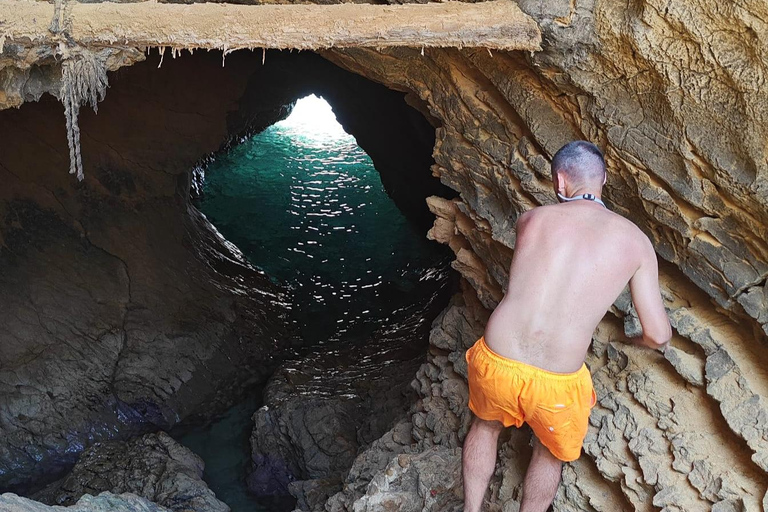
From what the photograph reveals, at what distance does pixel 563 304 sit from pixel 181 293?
452 cm

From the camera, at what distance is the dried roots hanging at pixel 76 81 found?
2.68 meters

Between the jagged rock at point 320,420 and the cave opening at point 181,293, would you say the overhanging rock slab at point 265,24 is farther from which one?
the jagged rock at point 320,420

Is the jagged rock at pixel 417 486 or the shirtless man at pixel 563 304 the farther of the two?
the jagged rock at pixel 417 486

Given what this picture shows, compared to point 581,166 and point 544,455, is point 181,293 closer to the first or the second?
point 544,455

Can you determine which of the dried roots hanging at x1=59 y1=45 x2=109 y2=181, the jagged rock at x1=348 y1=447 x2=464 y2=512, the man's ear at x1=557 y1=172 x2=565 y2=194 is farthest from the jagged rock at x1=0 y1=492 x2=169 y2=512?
the man's ear at x1=557 y1=172 x2=565 y2=194

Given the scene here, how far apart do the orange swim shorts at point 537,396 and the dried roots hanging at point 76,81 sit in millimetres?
1617

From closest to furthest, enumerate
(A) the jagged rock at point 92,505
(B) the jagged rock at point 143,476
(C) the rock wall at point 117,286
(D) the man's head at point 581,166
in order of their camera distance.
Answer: (D) the man's head at point 581,166 → (A) the jagged rock at point 92,505 → (B) the jagged rock at point 143,476 → (C) the rock wall at point 117,286

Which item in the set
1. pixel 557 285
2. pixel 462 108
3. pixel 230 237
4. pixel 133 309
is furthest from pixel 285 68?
pixel 557 285

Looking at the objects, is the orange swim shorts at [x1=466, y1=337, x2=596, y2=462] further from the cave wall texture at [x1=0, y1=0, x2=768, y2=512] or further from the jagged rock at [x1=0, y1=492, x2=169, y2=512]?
the jagged rock at [x1=0, y1=492, x2=169, y2=512]

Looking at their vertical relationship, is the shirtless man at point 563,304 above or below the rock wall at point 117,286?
above

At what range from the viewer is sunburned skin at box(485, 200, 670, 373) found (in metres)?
2.19

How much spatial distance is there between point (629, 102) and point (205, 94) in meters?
4.73

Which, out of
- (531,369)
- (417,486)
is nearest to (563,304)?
(531,369)

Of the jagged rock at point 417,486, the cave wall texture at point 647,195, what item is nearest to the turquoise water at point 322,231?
the jagged rock at point 417,486
